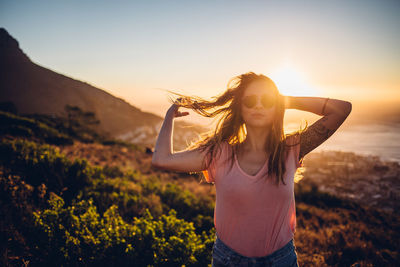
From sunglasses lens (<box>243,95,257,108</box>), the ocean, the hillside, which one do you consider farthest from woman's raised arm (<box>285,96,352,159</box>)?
the hillside

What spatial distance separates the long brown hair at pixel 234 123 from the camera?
1.67 metres

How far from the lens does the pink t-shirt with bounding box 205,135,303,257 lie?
150 cm

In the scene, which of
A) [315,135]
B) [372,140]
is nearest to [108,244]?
[315,135]

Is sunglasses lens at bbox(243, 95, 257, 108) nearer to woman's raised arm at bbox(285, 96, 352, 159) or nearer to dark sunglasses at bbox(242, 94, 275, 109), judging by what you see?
dark sunglasses at bbox(242, 94, 275, 109)

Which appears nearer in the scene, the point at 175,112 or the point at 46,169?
the point at 175,112

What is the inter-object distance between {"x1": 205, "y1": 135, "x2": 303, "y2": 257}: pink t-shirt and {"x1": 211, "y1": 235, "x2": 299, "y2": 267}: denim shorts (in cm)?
4

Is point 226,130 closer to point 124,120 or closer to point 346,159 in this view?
point 346,159

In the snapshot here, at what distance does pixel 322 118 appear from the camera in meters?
1.76

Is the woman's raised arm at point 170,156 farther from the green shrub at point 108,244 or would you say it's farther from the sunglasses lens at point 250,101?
the green shrub at point 108,244

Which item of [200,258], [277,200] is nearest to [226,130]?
[277,200]

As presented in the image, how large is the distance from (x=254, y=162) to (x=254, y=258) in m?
0.75

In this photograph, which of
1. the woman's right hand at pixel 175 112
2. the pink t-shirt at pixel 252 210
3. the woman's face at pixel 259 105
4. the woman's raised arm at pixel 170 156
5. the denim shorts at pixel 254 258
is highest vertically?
the woman's face at pixel 259 105

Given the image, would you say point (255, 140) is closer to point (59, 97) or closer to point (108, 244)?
point (108, 244)

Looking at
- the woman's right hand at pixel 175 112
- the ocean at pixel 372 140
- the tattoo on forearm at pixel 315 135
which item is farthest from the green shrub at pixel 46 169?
the ocean at pixel 372 140
